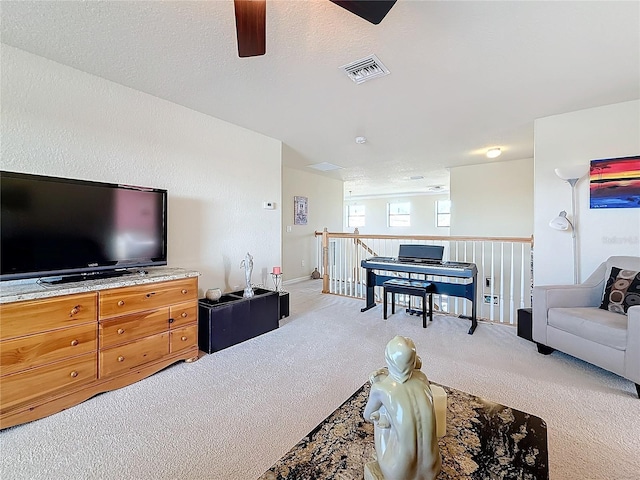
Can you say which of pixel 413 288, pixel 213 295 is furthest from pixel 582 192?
pixel 213 295

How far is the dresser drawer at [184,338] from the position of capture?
2471 millimetres

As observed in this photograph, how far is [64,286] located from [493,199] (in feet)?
20.5

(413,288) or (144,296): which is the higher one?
(144,296)

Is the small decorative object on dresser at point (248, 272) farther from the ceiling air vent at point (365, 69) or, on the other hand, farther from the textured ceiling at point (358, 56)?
the ceiling air vent at point (365, 69)

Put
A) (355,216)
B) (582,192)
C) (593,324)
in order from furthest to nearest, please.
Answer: (355,216) < (582,192) < (593,324)

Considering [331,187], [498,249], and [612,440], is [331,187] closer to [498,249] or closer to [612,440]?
[498,249]

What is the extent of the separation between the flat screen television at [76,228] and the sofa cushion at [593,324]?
351 centimetres

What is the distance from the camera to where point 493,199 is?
5.52m

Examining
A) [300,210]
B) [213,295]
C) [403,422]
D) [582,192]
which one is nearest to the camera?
[403,422]

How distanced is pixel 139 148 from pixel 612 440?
13.1ft

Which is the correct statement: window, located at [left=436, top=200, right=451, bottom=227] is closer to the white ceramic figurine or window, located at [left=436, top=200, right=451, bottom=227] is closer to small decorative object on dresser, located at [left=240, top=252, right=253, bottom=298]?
small decorative object on dresser, located at [left=240, top=252, right=253, bottom=298]

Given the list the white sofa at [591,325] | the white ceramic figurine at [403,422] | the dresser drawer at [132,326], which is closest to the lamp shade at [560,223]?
the white sofa at [591,325]

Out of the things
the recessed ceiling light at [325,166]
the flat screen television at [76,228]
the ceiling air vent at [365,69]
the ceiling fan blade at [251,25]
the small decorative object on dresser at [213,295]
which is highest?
the recessed ceiling light at [325,166]

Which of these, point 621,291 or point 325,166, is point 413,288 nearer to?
point 621,291
